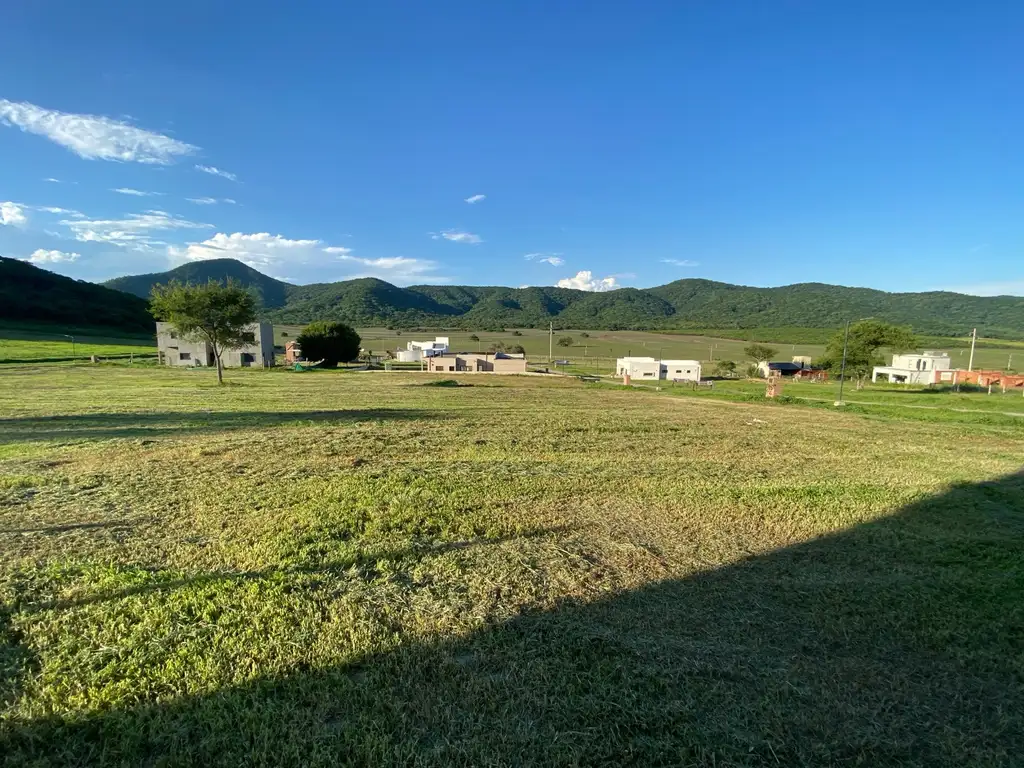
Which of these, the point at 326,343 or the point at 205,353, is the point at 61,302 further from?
the point at 326,343

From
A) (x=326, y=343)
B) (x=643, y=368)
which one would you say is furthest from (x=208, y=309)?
(x=643, y=368)

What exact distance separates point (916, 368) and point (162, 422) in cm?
7678

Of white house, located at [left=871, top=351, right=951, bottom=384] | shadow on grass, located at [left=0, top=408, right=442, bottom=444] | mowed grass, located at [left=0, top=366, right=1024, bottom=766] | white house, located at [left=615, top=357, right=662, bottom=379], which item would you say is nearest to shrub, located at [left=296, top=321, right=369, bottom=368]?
white house, located at [left=615, top=357, right=662, bottom=379]

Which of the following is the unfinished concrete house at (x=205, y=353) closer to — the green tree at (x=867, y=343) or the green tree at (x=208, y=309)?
the green tree at (x=208, y=309)

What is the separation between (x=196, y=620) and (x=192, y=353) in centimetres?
6476

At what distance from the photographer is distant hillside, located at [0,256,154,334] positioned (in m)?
105

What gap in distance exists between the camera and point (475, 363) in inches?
2630

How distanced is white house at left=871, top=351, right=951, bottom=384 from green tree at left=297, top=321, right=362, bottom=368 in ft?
209

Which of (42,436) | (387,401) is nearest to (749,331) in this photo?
(387,401)

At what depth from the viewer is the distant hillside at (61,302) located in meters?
105

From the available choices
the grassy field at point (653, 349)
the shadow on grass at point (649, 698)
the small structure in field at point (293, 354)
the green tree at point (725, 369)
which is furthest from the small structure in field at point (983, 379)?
the small structure in field at point (293, 354)

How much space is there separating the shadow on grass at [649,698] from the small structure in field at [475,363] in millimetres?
60016

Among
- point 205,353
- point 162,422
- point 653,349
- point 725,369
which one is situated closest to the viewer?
point 162,422

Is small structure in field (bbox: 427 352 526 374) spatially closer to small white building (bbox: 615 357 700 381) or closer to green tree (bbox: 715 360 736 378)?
small white building (bbox: 615 357 700 381)
